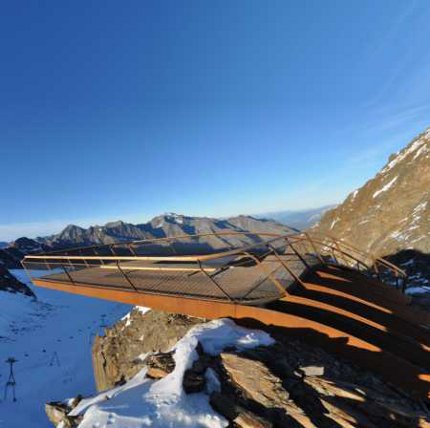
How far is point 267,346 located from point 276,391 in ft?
4.47

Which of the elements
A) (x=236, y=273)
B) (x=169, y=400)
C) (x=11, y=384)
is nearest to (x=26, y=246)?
(x=11, y=384)

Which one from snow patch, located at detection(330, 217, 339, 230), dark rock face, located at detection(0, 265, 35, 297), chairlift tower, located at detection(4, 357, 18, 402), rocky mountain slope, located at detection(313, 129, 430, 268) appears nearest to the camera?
rocky mountain slope, located at detection(313, 129, 430, 268)

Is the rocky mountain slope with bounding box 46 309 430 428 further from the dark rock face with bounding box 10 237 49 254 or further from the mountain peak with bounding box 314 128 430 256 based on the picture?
the dark rock face with bounding box 10 237 49 254

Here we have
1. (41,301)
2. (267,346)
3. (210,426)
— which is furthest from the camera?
(41,301)

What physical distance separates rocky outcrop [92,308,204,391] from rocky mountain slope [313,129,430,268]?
16786mm

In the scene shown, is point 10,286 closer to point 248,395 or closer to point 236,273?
point 236,273

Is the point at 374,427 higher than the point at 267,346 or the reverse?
the reverse

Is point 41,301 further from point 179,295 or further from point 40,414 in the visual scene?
point 179,295

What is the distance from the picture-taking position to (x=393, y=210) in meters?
30.0

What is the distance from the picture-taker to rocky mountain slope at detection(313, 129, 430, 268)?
2233 centimetres

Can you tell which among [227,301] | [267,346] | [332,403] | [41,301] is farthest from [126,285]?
[41,301]

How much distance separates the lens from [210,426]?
13.9ft

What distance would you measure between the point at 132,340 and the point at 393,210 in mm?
27614

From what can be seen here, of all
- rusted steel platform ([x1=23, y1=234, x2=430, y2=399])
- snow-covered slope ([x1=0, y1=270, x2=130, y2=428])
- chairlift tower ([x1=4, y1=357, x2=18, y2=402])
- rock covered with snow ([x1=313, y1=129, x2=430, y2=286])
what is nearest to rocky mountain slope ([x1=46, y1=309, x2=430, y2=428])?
rusted steel platform ([x1=23, y1=234, x2=430, y2=399])
